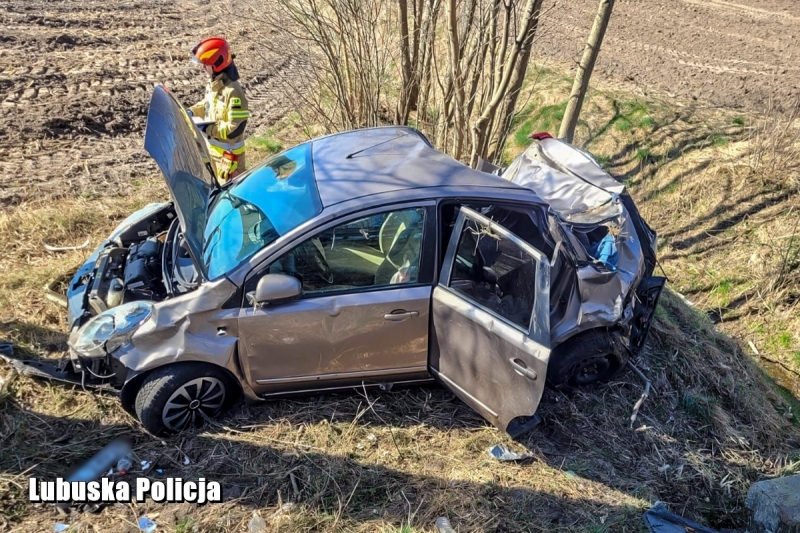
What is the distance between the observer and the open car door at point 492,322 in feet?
11.8

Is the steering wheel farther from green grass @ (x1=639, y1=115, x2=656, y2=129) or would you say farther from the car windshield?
green grass @ (x1=639, y1=115, x2=656, y2=129)

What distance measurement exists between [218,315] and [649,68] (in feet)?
38.7

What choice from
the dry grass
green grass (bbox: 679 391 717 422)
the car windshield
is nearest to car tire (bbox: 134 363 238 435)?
the dry grass

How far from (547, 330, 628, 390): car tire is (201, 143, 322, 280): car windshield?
2108 millimetres

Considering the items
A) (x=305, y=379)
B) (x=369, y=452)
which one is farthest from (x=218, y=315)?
(x=369, y=452)

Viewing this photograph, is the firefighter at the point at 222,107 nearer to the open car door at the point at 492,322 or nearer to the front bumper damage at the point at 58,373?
the front bumper damage at the point at 58,373

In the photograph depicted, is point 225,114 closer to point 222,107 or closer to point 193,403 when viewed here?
point 222,107

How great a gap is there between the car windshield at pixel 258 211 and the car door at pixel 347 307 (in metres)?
0.21

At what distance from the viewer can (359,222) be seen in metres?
3.86

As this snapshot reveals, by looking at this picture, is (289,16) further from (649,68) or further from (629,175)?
(649,68)

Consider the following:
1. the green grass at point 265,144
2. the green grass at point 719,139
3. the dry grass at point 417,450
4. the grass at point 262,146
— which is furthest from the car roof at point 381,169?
the green grass at point 719,139

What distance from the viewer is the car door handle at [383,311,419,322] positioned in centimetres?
390

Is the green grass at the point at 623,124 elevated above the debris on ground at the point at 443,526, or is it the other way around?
the green grass at the point at 623,124

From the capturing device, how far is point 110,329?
3760 mm
